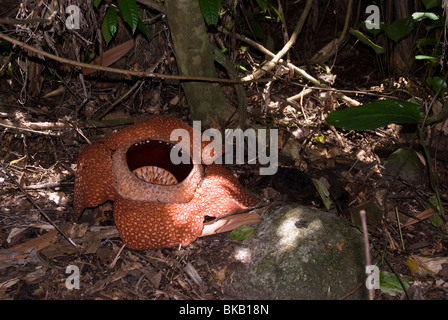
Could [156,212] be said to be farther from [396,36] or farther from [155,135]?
[396,36]

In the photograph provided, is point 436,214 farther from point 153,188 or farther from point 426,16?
point 153,188

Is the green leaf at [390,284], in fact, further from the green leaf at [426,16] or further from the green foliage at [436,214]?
the green leaf at [426,16]

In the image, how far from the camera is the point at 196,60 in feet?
9.70

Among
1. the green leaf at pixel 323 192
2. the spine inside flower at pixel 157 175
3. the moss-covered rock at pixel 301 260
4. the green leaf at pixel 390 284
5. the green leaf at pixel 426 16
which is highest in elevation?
the green leaf at pixel 426 16

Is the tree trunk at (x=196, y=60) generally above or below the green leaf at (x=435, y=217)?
above

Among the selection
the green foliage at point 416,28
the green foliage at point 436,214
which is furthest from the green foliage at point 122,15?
the green foliage at point 436,214

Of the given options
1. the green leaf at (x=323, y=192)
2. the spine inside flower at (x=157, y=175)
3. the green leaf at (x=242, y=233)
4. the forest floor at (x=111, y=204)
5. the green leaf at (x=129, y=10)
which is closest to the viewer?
the forest floor at (x=111, y=204)

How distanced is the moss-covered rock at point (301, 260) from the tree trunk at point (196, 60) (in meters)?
1.09

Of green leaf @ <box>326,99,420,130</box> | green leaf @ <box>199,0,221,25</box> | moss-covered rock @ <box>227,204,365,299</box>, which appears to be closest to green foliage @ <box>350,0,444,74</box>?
green leaf @ <box>326,99,420,130</box>

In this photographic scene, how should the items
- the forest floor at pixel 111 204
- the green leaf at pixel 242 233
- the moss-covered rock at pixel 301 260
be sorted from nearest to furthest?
the moss-covered rock at pixel 301 260 → the forest floor at pixel 111 204 → the green leaf at pixel 242 233

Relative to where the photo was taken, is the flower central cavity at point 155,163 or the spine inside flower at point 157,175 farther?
the spine inside flower at point 157,175

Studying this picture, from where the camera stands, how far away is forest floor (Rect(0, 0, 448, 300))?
2.25 m

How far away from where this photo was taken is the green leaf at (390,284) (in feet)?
6.96

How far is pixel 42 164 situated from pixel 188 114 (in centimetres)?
113
